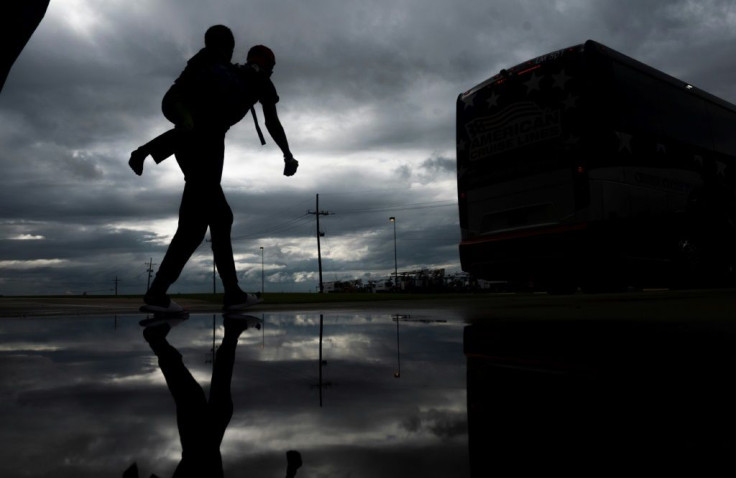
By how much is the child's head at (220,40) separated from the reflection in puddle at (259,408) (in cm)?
289

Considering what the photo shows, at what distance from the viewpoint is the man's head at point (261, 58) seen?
180 inches

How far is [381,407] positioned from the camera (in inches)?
45.6

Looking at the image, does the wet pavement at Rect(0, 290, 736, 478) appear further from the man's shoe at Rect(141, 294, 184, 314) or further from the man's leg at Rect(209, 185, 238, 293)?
the man's leg at Rect(209, 185, 238, 293)

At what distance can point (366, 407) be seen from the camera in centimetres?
116

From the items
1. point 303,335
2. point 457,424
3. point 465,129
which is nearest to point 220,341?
point 303,335

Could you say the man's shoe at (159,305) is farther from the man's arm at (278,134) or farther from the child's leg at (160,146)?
the man's arm at (278,134)

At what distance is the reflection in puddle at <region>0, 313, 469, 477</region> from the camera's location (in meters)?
0.81

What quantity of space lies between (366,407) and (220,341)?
1.56 m

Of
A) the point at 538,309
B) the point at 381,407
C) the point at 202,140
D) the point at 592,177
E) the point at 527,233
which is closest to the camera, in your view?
the point at 381,407

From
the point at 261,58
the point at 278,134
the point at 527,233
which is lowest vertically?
the point at 527,233

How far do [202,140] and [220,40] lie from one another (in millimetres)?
876

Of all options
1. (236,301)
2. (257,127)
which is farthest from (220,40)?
(236,301)

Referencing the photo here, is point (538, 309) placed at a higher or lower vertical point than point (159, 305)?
lower

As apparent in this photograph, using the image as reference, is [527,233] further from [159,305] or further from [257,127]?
[159,305]
